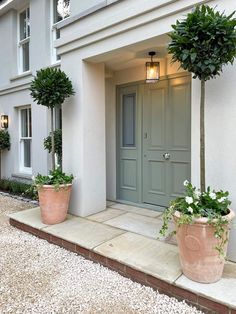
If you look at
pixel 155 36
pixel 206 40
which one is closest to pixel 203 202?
pixel 206 40

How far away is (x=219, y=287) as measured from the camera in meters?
2.31

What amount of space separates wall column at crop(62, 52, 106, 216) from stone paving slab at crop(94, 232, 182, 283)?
1.14 metres

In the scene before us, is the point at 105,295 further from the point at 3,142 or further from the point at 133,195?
the point at 3,142

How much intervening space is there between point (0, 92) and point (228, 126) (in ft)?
23.0

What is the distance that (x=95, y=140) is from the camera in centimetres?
439

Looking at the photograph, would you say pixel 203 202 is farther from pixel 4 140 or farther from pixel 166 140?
pixel 4 140

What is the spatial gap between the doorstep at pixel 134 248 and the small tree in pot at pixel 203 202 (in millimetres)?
149

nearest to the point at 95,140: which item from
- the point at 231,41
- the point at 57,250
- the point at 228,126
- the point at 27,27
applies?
the point at 57,250

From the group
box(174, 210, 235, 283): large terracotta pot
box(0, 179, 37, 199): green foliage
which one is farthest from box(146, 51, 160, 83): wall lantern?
box(0, 179, 37, 199): green foliage

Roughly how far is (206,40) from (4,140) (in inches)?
255

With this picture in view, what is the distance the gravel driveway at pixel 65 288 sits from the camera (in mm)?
2322

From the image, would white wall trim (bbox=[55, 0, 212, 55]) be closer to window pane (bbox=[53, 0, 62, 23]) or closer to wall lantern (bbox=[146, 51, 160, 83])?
wall lantern (bbox=[146, 51, 160, 83])

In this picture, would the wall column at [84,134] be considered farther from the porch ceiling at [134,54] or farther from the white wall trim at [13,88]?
the white wall trim at [13,88]

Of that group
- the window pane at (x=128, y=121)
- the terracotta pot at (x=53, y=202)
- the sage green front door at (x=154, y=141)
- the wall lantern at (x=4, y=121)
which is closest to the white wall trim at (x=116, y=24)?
the sage green front door at (x=154, y=141)
